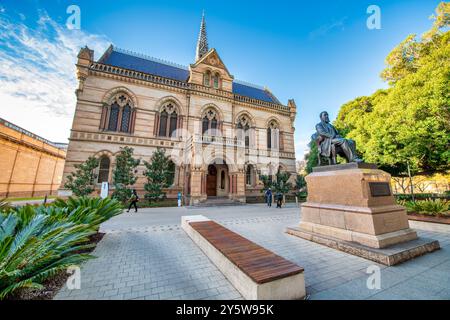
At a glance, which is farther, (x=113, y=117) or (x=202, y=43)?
(x=202, y=43)

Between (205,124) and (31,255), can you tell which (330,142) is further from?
(205,124)

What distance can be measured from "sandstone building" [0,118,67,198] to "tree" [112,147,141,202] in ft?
44.8

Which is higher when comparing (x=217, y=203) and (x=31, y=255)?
Result: (x=31, y=255)

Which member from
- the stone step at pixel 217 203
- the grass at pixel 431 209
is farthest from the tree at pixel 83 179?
the grass at pixel 431 209

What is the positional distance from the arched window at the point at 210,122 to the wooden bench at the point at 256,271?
16.1m

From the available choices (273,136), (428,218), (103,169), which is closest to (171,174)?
(103,169)

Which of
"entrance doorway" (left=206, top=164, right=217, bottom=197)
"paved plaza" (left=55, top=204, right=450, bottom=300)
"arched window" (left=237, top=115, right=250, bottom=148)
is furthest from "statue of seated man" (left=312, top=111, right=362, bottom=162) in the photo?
"arched window" (left=237, top=115, right=250, bottom=148)

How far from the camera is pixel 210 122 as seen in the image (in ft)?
63.1

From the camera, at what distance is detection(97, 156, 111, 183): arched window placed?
14546 mm

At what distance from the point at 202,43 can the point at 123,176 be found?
25481 millimetres

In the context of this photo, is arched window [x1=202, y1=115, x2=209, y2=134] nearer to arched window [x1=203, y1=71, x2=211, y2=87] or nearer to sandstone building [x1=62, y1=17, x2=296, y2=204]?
sandstone building [x1=62, y1=17, x2=296, y2=204]

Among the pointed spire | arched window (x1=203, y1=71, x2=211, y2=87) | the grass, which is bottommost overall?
the grass

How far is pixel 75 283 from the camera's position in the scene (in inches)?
110
